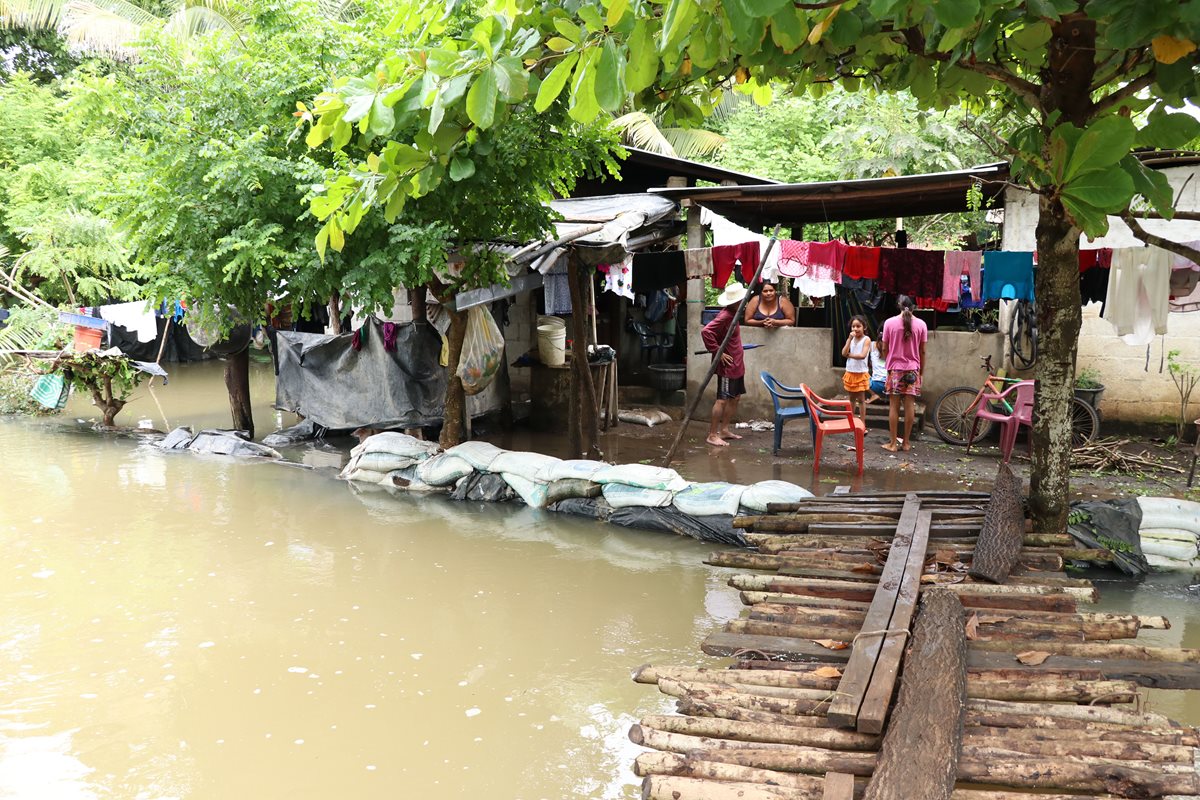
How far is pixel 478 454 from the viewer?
353 inches

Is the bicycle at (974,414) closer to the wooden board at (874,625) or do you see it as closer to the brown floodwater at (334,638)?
the brown floodwater at (334,638)

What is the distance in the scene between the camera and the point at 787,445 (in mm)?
10703

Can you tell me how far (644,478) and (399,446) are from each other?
2952 millimetres

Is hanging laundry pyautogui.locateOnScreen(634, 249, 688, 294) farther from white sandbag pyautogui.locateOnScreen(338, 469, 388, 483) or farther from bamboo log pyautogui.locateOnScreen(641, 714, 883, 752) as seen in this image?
bamboo log pyautogui.locateOnScreen(641, 714, 883, 752)

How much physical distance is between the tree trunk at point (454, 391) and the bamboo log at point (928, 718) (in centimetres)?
682

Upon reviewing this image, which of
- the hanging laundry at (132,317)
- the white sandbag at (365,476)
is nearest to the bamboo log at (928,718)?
the white sandbag at (365,476)

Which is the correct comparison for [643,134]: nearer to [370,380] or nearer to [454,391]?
[370,380]

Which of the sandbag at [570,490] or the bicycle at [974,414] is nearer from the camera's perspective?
the sandbag at [570,490]

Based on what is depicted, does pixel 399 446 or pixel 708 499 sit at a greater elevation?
pixel 399 446


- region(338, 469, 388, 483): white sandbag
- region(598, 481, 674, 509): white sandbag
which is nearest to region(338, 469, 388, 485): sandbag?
region(338, 469, 388, 483): white sandbag

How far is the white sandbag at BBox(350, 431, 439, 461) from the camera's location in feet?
31.0

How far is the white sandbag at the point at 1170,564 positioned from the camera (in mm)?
6367

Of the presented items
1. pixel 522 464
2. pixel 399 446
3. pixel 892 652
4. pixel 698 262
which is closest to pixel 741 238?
pixel 698 262

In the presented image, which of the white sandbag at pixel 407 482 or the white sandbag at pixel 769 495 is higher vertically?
the white sandbag at pixel 769 495
